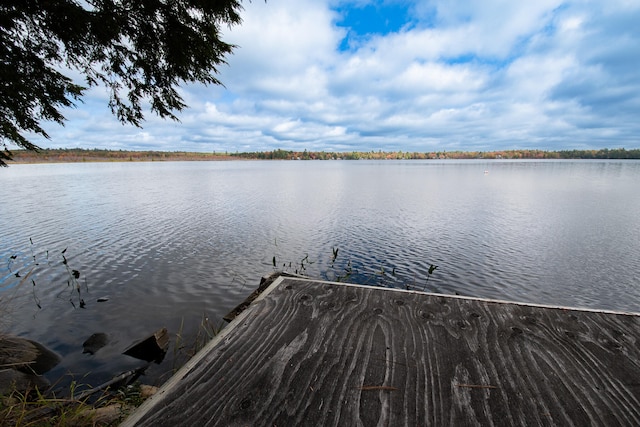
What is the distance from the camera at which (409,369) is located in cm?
162

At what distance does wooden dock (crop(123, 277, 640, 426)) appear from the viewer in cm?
134

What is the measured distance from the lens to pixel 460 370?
1.63 metres

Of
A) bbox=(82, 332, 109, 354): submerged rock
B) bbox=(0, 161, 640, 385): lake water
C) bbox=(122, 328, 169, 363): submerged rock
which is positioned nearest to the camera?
bbox=(122, 328, 169, 363): submerged rock

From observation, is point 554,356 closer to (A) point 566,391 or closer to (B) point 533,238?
(A) point 566,391

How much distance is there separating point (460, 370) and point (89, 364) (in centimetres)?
708

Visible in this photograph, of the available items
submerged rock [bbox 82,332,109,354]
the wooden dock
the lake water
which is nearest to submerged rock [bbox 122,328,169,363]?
the lake water

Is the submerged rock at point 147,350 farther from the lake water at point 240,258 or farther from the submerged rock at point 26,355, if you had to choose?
the submerged rock at point 26,355

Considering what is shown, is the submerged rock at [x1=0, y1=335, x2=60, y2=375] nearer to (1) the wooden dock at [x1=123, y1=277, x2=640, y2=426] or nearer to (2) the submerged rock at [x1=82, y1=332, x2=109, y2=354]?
(2) the submerged rock at [x1=82, y1=332, x2=109, y2=354]

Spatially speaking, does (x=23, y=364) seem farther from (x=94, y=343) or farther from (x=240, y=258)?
(x=240, y=258)

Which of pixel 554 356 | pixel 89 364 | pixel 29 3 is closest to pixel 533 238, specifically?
pixel 554 356

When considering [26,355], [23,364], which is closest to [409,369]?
Result: [23,364]

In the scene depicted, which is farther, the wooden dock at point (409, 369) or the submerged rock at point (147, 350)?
the submerged rock at point (147, 350)

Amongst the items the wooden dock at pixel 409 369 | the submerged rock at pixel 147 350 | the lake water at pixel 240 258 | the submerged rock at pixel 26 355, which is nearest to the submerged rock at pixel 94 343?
the lake water at pixel 240 258

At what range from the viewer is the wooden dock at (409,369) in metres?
1.34
